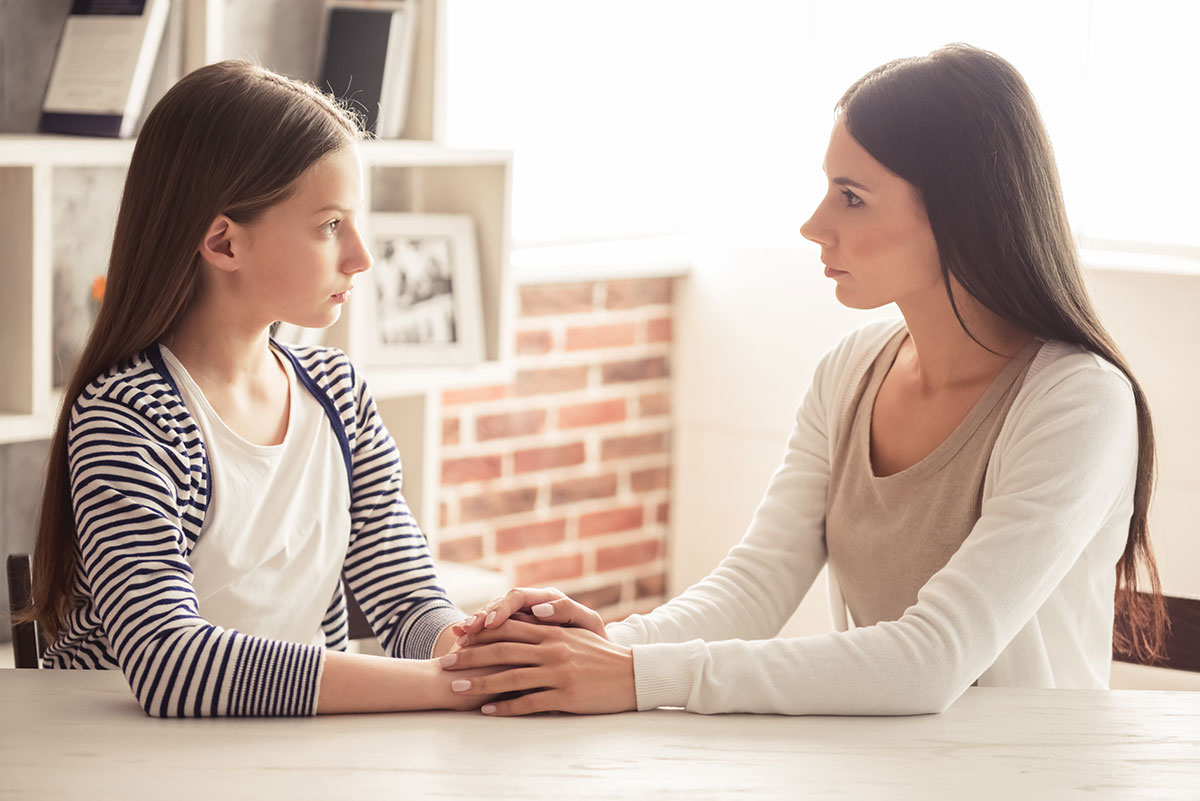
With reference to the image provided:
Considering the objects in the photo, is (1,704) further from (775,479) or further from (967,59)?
(967,59)

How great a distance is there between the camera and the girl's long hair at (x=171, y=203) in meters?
1.50

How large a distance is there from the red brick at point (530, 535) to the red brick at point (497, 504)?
48 mm

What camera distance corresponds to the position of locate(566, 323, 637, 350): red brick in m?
3.60

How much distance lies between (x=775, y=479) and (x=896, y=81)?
55 centimetres

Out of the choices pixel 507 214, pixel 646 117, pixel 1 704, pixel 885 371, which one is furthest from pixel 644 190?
pixel 1 704

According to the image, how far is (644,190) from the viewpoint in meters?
3.75

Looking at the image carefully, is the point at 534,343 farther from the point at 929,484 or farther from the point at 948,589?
the point at 948,589

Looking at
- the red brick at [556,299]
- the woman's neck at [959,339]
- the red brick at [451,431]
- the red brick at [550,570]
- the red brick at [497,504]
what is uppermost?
the woman's neck at [959,339]

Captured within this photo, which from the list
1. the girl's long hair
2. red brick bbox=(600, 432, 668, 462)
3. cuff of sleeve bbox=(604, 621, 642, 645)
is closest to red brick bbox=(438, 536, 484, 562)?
red brick bbox=(600, 432, 668, 462)

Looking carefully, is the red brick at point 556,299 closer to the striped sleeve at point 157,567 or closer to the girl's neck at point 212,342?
the girl's neck at point 212,342

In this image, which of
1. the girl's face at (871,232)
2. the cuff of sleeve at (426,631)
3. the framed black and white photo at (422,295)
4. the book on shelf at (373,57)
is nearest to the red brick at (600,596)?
the framed black and white photo at (422,295)

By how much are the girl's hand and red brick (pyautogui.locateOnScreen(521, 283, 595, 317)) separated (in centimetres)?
199

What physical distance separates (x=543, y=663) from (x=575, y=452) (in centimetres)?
227

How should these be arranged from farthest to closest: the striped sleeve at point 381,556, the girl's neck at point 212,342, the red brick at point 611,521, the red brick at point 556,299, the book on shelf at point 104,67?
1. the red brick at point 611,521
2. the red brick at point 556,299
3. the book on shelf at point 104,67
4. the striped sleeve at point 381,556
5. the girl's neck at point 212,342
